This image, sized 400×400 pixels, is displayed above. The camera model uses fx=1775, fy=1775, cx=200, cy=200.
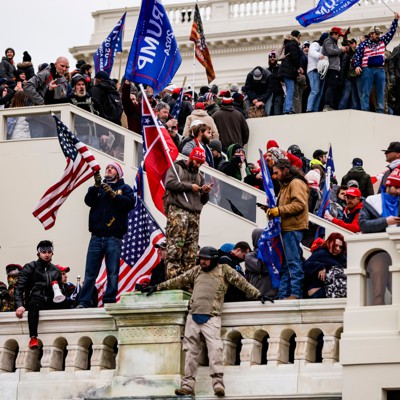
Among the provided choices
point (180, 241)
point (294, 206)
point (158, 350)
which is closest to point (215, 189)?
point (180, 241)

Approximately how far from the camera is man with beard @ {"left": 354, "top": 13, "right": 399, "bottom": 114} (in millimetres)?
31516

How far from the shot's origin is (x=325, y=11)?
103 feet

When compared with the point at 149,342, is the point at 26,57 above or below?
above

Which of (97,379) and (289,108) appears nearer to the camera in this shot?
(97,379)

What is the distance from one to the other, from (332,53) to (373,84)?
1.34 m

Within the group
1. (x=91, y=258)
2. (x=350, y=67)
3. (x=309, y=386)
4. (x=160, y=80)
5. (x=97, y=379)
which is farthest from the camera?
(x=350, y=67)

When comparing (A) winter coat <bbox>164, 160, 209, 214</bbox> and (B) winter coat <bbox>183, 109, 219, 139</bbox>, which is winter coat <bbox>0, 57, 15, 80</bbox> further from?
(A) winter coat <bbox>164, 160, 209, 214</bbox>

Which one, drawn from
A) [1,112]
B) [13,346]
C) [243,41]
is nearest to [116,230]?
[13,346]

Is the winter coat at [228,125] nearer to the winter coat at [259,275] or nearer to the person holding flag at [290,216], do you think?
the winter coat at [259,275]

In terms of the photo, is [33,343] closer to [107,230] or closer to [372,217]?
[107,230]

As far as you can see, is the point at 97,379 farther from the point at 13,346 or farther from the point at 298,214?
the point at 298,214

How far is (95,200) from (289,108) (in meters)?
9.97

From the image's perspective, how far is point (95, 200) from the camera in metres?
23.2

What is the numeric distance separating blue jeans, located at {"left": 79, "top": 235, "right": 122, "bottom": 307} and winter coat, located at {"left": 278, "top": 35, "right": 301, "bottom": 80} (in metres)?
9.61
